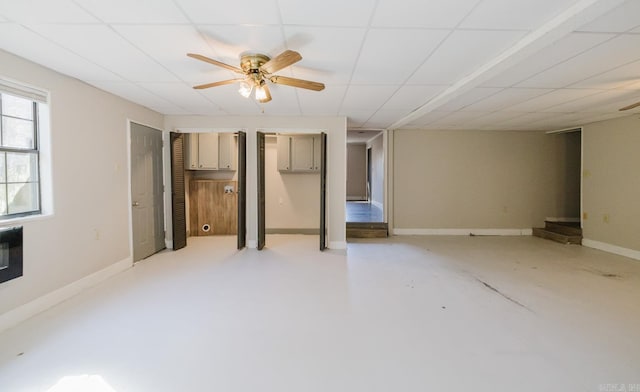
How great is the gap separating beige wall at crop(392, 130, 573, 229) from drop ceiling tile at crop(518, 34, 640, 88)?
122 inches

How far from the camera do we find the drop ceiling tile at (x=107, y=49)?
212cm

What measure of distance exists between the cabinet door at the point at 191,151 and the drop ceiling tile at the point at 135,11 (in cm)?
374

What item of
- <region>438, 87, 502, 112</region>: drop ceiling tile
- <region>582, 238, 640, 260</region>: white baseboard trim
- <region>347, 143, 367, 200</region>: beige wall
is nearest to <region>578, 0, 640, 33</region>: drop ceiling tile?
<region>438, 87, 502, 112</region>: drop ceiling tile

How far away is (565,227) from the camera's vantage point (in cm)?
579

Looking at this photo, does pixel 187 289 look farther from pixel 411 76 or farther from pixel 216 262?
pixel 411 76

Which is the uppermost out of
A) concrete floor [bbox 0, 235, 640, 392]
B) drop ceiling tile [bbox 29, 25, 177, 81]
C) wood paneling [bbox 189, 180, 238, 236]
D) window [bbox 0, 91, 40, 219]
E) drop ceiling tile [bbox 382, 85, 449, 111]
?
drop ceiling tile [bbox 382, 85, 449, 111]

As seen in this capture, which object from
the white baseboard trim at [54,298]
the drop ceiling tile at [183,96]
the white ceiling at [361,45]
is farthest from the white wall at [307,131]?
the white baseboard trim at [54,298]

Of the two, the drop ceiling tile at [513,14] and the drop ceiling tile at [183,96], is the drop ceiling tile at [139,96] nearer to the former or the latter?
the drop ceiling tile at [183,96]

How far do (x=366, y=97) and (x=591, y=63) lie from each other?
2201mm

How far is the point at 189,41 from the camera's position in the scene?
2293mm

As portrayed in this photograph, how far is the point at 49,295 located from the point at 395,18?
12.9 ft

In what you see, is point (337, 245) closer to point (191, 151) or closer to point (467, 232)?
point (467, 232)

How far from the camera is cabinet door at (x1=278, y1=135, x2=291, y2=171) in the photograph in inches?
234

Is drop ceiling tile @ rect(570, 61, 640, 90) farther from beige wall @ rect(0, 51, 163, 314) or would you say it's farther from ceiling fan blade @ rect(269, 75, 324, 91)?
beige wall @ rect(0, 51, 163, 314)
